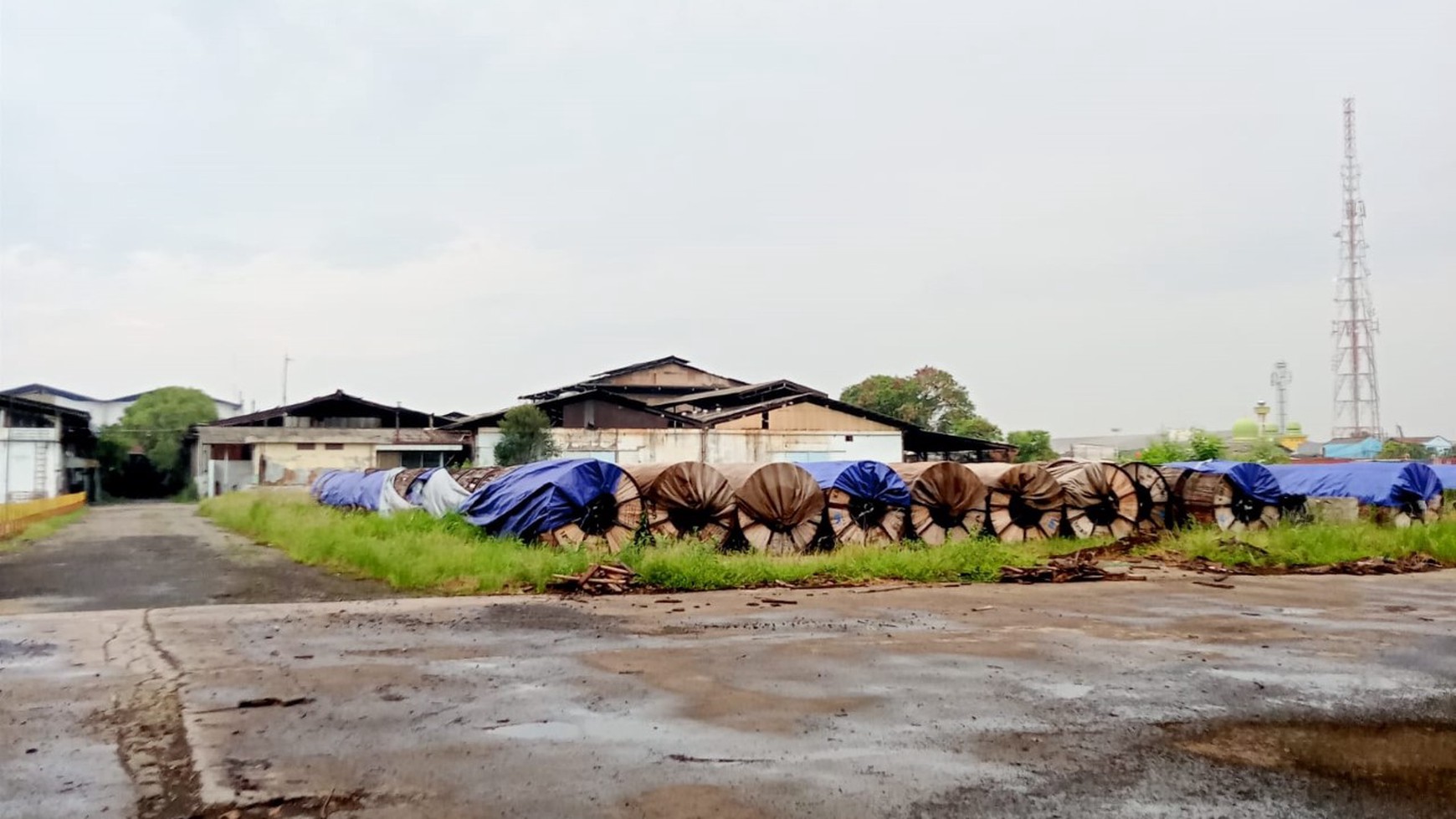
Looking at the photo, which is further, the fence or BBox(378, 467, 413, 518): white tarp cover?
the fence

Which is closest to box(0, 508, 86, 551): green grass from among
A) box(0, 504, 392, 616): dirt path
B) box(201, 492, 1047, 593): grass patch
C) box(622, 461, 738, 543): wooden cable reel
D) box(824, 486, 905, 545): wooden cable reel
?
box(0, 504, 392, 616): dirt path

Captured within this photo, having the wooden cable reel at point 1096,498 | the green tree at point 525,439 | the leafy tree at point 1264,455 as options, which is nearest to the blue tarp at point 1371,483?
the wooden cable reel at point 1096,498

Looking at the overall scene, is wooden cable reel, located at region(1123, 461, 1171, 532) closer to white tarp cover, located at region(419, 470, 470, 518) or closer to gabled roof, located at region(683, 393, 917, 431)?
white tarp cover, located at region(419, 470, 470, 518)

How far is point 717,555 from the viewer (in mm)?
14625

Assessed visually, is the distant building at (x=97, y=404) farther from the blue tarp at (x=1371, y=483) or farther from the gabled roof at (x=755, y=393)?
the blue tarp at (x=1371, y=483)

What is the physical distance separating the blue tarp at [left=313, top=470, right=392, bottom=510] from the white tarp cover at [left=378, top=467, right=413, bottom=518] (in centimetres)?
28

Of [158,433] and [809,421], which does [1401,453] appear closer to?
[809,421]

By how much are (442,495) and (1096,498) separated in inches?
483

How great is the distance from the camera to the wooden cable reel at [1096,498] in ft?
62.1

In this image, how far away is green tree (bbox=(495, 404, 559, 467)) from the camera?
33.3m

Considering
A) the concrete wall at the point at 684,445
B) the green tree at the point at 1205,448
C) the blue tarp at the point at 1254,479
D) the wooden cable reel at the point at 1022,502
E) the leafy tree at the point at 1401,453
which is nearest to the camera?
the wooden cable reel at the point at 1022,502

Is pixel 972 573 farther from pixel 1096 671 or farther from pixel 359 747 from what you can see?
pixel 359 747

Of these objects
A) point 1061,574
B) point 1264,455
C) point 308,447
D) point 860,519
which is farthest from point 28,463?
point 1264,455

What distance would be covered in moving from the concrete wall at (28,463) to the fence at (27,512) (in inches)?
183
